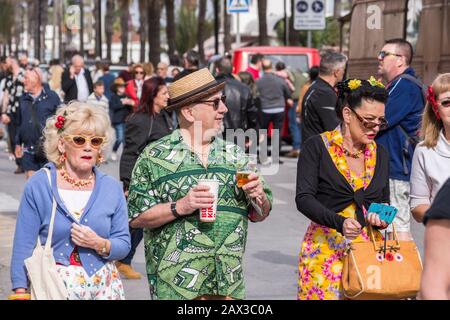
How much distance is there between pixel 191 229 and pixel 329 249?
83 centimetres

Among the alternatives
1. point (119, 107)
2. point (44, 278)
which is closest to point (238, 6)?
point (119, 107)

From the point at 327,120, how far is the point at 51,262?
5.64m

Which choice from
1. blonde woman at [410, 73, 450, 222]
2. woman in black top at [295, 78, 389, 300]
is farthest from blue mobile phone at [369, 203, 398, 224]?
blonde woman at [410, 73, 450, 222]

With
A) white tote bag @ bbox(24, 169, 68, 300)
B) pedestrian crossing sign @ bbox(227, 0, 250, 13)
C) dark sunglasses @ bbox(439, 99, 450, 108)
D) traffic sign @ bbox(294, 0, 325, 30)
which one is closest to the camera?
white tote bag @ bbox(24, 169, 68, 300)

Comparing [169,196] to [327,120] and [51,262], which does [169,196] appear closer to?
[51,262]

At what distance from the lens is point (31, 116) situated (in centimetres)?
1251

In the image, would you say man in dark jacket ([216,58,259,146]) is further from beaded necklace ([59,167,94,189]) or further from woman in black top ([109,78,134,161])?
beaded necklace ([59,167,94,189])

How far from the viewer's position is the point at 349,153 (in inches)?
235

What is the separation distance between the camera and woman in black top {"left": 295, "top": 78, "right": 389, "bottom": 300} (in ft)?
19.3

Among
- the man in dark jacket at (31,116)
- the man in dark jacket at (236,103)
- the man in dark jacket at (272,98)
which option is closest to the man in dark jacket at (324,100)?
the man in dark jacket at (31,116)

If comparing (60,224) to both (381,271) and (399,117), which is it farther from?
(399,117)

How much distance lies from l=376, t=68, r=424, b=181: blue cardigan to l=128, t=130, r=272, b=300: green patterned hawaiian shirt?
9.69 ft

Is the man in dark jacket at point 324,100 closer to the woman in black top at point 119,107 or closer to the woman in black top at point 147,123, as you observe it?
the woman in black top at point 147,123

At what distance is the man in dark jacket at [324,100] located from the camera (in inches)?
409
